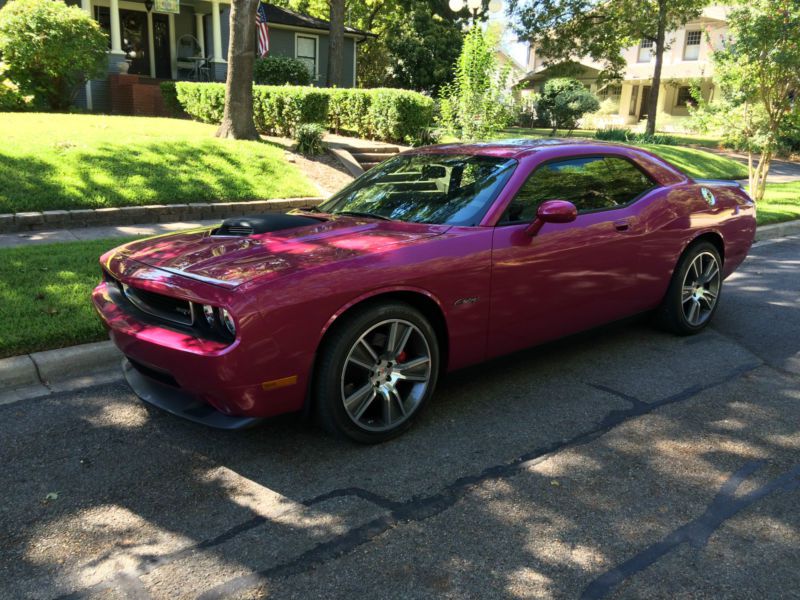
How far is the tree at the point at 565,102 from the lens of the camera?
33.1 meters

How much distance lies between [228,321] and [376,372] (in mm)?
830

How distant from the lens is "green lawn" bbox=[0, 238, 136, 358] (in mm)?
4359

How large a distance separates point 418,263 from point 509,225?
766 mm

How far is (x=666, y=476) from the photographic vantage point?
3.23 m

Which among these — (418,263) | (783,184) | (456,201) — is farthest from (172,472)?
(783,184)

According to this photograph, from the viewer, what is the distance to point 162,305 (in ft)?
10.9

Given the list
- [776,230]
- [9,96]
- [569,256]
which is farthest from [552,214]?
[9,96]

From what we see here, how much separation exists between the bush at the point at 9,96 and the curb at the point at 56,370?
42.8 feet

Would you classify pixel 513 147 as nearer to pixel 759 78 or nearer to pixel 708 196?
pixel 708 196

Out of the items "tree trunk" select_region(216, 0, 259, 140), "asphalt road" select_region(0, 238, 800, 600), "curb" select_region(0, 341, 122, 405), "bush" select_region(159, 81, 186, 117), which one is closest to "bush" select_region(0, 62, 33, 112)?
"bush" select_region(159, 81, 186, 117)

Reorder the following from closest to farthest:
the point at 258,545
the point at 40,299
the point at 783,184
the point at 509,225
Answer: the point at 258,545
the point at 509,225
the point at 40,299
the point at 783,184

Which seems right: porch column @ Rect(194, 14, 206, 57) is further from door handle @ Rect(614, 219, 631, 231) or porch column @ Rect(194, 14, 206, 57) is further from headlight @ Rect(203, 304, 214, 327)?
headlight @ Rect(203, 304, 214, 327)

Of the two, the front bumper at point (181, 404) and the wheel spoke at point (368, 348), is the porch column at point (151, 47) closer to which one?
the front bumper at point (181, 404)

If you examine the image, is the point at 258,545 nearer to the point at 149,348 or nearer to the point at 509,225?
the point at 149,348
